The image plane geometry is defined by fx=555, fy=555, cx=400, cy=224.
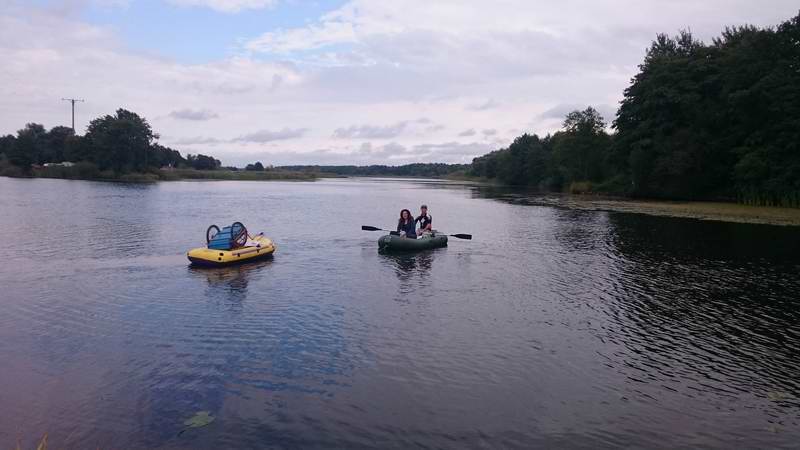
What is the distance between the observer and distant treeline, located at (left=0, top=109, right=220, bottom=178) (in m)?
110

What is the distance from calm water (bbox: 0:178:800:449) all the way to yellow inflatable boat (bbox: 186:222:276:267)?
2.03ft

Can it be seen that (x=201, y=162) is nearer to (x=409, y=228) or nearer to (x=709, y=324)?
(x=409, y=228)

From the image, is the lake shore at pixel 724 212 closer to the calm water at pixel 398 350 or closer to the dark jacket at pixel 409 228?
the calm water at pixel 398 350

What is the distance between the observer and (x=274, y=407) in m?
8.35

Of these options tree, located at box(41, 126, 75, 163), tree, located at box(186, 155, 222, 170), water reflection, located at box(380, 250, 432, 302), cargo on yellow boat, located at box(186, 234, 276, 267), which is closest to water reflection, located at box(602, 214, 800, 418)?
water reflection, located at box(380, 250, 432, 302)

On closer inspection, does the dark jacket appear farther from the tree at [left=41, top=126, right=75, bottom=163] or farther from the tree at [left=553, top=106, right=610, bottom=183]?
the tree at [left=41, top=126, right=75, bottom=163]

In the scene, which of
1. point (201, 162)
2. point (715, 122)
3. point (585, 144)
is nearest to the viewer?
point (715, 122)

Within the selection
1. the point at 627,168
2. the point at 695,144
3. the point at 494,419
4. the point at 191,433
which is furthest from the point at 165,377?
the point at 627,168

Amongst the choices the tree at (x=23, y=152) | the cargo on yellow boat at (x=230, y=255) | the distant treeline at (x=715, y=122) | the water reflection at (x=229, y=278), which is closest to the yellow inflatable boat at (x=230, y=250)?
the cargo on yellow boat at (x=230, y=255)

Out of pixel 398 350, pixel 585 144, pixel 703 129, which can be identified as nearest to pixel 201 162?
pixel 585 144

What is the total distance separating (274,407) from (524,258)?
1599 cm

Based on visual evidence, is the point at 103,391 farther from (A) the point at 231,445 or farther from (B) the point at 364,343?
(B) the point at 364,343

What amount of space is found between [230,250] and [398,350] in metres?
10.4

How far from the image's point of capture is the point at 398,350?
10984mm
